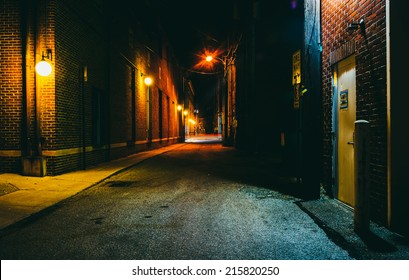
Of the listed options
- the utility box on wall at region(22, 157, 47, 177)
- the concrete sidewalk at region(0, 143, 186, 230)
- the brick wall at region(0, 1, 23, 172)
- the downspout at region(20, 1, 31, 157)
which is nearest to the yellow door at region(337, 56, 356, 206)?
the concrete sidewalk at region(0, 143, 186, 230)

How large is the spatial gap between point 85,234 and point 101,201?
7.63ft

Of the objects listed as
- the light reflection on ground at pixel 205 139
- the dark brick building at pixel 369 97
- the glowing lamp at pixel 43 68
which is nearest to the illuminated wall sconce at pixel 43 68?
the glowing lamp at pixel 43 68

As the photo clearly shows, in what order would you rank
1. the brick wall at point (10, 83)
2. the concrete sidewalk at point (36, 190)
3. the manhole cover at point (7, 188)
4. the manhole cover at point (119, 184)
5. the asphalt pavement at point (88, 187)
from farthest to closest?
1. the brick wall at point (10, 83)
2. the manhole cover at point (119, 184)
3. the manhole cover at point (7, 188)
4. the concrete sidewalk at point (36, 190)
5. the asphalt pavement at point (88, 187)

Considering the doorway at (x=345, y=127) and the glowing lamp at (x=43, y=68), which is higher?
the glowing lamp at (x=43, y=68)

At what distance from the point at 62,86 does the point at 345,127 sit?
336 inches

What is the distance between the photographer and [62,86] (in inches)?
415

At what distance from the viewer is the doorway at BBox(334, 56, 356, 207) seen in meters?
6.37

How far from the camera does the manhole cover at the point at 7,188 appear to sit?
7643 mm

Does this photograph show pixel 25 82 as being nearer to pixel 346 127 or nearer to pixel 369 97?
pixel 346 127

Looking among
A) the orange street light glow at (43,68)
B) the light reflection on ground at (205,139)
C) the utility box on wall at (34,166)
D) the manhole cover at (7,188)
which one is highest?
the orange street light glow at (43,68)

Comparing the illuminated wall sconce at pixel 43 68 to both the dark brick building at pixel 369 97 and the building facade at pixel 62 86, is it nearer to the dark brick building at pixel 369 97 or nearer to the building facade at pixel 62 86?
the building facade at pixel 62 86

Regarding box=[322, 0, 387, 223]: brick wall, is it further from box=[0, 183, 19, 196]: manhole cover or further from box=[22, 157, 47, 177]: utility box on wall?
box=[22, 157, 47, 177]: utility box on wall

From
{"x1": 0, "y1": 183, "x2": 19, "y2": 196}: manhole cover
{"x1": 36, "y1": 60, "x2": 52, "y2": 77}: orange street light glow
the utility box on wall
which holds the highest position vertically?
{"x1": 36, "y1": 60, "x2": 52, "y2": 77}: orange street light glow

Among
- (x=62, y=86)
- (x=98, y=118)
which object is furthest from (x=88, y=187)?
(x=98, y=118)
